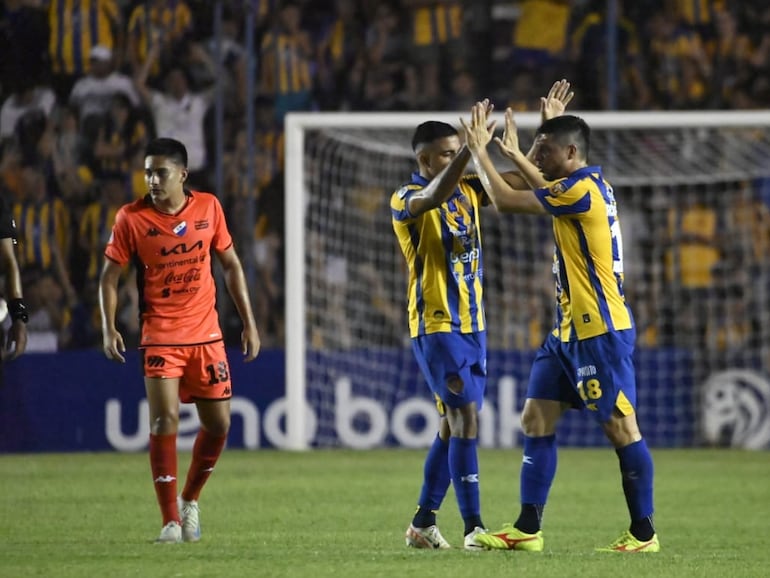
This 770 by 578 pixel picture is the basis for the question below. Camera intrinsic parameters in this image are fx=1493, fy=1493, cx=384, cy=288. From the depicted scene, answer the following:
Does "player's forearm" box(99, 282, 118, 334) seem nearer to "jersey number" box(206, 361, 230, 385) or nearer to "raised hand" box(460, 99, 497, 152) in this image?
"jersey number" box(206, 361, 230, 385)

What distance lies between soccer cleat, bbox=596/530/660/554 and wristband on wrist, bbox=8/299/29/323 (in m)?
3.03

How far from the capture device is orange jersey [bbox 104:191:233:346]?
725 cm

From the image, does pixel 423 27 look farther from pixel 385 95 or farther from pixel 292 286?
pixel 292 286

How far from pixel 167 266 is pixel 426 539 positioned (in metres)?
1.82

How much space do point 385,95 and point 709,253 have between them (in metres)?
3.73

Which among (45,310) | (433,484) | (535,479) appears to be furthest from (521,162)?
(45,310)

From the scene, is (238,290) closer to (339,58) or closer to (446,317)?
(446,317)

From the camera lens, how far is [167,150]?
23.6 feet

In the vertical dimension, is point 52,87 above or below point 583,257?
above

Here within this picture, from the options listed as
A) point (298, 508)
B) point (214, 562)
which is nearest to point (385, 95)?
point (298, 508)

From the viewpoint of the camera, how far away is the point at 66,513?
28.6 feet

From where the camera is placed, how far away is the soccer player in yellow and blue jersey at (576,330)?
6.60m

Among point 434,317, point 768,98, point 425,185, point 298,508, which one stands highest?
point 768,98

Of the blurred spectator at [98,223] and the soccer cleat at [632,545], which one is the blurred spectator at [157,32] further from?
the soccer cleat at [632,545]
